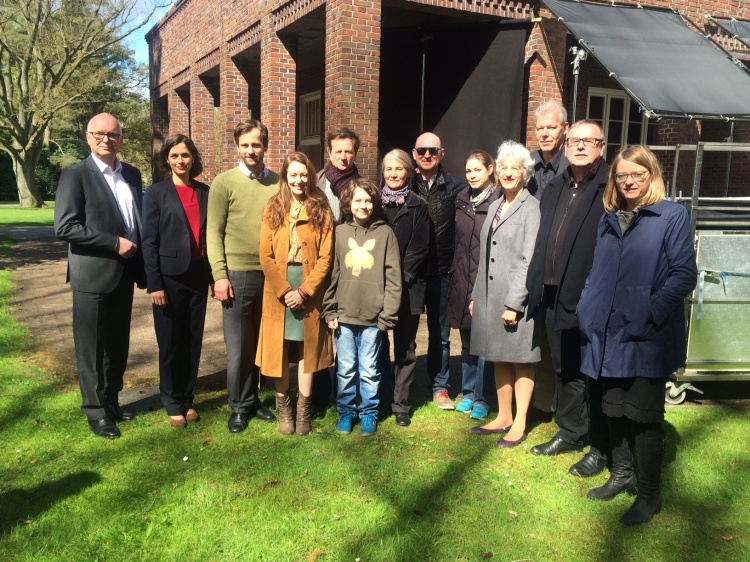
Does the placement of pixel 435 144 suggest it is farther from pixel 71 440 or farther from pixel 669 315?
pixel 71 440

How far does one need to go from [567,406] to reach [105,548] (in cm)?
279

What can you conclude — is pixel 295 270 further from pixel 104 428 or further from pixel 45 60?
pixel 45 60

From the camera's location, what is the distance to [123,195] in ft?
14.6

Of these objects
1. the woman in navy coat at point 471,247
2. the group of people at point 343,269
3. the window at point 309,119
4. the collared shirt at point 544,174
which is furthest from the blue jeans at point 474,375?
the window at point 309,119

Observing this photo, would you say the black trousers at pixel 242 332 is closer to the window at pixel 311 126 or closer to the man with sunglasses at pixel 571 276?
the man with sunglasses at pixel 571 276

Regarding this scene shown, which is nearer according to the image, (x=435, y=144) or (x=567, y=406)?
(x=567, y=406)

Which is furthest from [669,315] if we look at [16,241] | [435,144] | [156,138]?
[156,138]

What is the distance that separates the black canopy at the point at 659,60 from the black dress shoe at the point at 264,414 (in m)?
5.59

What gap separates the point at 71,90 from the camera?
31.1 meters

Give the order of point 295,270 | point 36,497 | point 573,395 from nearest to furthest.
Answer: point 36,497
point 573,395
point 295,270

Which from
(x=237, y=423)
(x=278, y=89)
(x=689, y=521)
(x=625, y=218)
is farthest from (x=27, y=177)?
(x=689, y=521)

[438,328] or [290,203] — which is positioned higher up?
[290,203]

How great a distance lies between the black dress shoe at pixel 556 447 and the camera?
416cm

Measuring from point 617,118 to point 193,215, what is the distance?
30.6 ft
